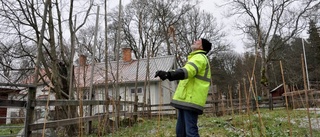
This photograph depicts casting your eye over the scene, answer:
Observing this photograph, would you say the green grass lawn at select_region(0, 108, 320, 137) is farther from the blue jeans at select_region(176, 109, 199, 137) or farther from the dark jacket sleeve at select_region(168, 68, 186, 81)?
the dark jacket sleeve at select_region(168, 68, 186, 81)

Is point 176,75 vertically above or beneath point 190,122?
above

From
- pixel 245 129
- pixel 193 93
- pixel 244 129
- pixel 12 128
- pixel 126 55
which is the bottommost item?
pixel 12 128

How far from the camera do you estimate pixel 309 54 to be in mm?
28500

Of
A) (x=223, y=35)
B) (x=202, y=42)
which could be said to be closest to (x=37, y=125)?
(x=202, y=42)

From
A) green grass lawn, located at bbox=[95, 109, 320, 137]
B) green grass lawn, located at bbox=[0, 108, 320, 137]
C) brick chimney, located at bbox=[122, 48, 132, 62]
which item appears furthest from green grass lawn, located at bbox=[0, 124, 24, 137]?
brick chimney, located at bbox=[122, 48, 132, 62]

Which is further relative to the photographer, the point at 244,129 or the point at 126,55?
the point at 126,55

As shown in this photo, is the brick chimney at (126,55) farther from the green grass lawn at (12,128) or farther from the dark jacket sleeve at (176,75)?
the dark jacket sleeve at (176,75)

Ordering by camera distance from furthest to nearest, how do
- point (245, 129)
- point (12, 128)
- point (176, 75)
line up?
point (12, 128) → point (245, 129) → point (176, 75)

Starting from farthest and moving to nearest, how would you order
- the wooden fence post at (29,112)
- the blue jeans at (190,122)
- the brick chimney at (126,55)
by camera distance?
the brick chimney at (126,55), the wooden fence post at (29,112), the blue jeans at (190,122)

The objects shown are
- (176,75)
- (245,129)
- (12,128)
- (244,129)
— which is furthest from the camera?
(12,128)

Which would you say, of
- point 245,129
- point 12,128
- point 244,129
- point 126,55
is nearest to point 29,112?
point 244,129

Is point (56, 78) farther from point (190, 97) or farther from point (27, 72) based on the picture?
point (190, 97)

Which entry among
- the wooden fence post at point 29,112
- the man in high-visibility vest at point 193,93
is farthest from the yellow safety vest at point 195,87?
the wooden fence post at point 29,112

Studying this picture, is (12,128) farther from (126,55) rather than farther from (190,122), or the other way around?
(126,55)
